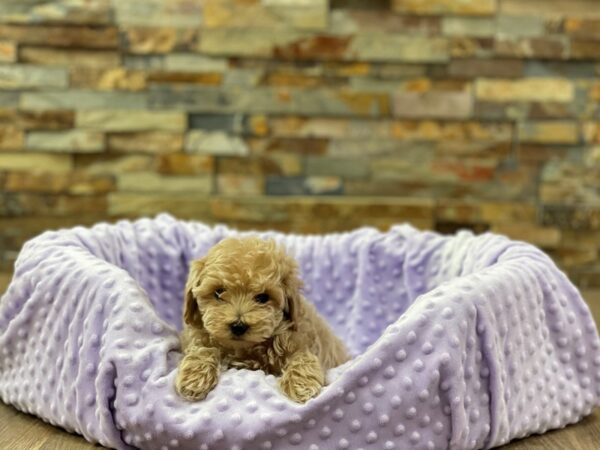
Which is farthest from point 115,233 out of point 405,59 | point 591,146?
point 591,146

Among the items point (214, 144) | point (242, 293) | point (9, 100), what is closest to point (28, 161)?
point (9, 100)

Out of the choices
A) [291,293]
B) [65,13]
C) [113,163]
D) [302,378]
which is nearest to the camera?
[302,378]

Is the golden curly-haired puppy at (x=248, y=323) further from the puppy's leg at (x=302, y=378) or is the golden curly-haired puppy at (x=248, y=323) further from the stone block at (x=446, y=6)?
the stone block at (x=446, y=6)

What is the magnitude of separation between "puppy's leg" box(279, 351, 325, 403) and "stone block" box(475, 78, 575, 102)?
5.33 feet

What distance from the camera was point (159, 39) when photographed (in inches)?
105

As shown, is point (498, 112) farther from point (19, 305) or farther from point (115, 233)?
point (19, 305)

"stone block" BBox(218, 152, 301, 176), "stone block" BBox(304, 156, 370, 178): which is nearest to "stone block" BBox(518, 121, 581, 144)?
"stone block" BBox(304, 156, 370, 178)

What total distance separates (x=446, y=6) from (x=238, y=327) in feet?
5.64

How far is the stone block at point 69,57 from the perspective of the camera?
269cm

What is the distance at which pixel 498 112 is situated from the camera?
273 centimetres

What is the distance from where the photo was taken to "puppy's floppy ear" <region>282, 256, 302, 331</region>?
137 cm

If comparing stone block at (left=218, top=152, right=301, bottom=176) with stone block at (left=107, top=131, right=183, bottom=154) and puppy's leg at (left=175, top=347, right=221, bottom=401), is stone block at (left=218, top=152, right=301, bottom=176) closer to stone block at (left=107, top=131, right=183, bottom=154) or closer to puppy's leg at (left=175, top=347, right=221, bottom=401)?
stone block at (left=107, top=131, right=183, bottom=154)

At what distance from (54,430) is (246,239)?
0.47 meters

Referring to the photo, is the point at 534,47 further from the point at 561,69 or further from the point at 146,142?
the point at 146,142
